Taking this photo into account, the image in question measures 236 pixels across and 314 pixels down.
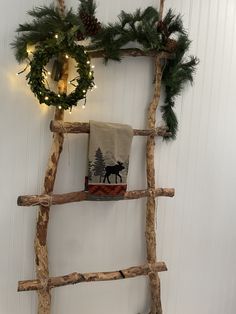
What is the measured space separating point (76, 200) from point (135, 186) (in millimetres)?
383

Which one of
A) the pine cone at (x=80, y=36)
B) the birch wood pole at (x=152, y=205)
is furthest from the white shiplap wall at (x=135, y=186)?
the pine cone at (x=80, y=36)

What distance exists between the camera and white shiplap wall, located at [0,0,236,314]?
175cm

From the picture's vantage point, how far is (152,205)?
195 centimetres

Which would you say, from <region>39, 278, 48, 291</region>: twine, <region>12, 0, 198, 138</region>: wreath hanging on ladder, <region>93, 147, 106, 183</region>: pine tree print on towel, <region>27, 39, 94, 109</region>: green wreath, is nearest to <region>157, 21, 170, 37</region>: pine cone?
<region>12, 0, 198, 138</region>: wreath hanging on ladder

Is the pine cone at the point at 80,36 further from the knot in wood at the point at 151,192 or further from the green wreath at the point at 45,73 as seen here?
the knot in wood at the point at 151,192

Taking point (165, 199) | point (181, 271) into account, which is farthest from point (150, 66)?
point (181, 271)

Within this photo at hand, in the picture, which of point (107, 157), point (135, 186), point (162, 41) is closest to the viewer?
point (107, 157)

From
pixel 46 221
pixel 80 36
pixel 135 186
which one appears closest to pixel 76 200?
pixel 46 221

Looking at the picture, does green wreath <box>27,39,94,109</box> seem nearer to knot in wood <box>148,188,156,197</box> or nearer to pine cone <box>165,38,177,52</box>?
pine cone <box>165,38,177,52</box>

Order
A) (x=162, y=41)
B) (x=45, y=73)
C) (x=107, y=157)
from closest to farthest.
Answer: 1. (x=45, y=73)
2. (x=107, y=157)
3. (x=162, y=41)

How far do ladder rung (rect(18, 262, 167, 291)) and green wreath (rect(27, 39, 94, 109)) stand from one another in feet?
2.65

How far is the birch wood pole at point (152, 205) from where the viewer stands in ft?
6.31

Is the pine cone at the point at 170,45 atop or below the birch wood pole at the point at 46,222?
atop

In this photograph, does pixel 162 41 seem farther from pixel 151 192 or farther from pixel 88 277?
pixel 88 277
